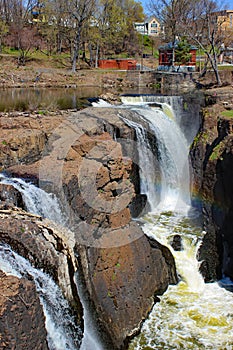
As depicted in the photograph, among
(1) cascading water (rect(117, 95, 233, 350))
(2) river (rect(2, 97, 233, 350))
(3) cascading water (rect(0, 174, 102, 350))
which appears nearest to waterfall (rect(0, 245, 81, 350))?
(3) cascading water (rect(0, 174, 102, 350))

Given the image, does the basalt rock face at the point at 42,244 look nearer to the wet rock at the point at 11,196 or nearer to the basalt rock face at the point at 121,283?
the wet rock at the point at 11,196

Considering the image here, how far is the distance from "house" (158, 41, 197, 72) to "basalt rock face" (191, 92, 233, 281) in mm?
22678

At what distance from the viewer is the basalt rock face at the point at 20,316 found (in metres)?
4.95

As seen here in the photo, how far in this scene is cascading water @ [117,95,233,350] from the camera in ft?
29.7

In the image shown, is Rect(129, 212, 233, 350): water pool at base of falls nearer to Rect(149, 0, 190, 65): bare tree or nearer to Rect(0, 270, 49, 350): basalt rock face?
Rect(0, 270, 49, 350): basalt rock face

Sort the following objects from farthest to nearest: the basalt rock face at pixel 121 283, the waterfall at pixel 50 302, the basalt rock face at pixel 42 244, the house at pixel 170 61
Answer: the house at pixel 170 61 → the basalt rock face at pixel 121 283 → the basalt rock face at pixel 42 244 → the waterfall at pixel 50 302

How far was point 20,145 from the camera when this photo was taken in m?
11.9

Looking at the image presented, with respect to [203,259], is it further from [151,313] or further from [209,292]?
[151,313]

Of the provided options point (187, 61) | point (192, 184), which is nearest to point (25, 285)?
point (192, 184)

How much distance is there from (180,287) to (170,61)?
105 ft

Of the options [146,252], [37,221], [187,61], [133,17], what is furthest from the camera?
[133,17]

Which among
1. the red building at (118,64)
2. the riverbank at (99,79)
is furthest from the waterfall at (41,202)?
the red building at (118,64)

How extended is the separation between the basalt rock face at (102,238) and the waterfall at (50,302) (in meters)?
0.39

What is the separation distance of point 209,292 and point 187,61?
30.8 metres
